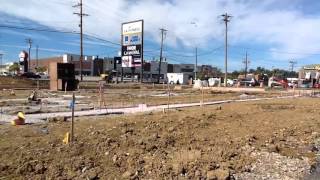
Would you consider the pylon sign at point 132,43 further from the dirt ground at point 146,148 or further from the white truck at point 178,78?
the white truck at point 178,78

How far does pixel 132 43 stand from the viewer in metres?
71.3

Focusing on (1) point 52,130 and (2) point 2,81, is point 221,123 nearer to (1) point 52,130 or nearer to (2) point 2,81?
(1) point 52,130

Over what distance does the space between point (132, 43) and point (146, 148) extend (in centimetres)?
5716

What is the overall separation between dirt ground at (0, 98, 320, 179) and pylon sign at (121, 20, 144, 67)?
155 ft

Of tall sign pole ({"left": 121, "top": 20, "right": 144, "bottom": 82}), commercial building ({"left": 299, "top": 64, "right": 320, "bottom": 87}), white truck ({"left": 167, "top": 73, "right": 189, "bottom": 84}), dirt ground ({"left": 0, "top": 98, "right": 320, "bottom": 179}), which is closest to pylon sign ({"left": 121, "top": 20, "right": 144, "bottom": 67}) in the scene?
tall sign pole ({"left": 121, "top": 20, "right": 144, "bottom": 82})

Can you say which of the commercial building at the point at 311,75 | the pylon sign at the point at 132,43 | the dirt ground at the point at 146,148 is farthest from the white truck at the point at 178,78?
the dirt ground at the point at 146,148

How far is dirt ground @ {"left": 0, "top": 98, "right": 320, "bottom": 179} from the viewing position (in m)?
12.7

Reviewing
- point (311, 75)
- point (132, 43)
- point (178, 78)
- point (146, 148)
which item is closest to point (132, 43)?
point (132, 43)

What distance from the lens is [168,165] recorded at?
43.3 ft

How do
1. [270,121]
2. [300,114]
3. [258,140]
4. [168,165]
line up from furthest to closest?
[300,114], [270,121], [258,140], [168,165]

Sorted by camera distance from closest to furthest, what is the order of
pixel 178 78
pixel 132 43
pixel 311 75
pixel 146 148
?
pixel 146 148 → pixel 132 43 → pixel 178 78 → pixel 311 75

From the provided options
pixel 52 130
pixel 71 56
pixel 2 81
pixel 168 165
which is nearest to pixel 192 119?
pixel 52 130

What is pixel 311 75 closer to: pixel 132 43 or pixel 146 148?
pixel 132 43

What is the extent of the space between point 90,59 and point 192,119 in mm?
140882
